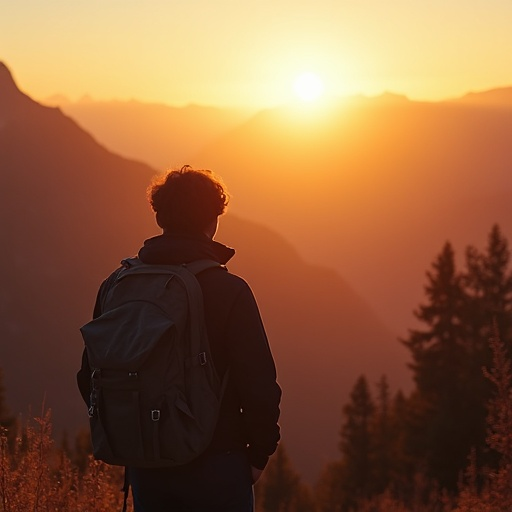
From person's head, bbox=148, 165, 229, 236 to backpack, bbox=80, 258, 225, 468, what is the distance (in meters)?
0.23

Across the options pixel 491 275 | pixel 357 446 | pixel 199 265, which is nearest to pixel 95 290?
pixel 357 446

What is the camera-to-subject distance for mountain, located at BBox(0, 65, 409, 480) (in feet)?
436

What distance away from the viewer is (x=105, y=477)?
471cm

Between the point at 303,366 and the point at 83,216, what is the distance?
55252 millimetres

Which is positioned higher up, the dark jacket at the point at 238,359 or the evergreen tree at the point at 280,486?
the evergreen tree at the point at 280,486

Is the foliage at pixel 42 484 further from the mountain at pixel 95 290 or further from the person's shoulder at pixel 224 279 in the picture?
the mountain at pixel 95 290

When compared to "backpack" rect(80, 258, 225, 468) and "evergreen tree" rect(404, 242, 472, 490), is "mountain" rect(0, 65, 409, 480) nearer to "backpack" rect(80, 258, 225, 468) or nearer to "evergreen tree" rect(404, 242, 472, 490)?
"evergreen tree" rect(404, 242, 472, 490)

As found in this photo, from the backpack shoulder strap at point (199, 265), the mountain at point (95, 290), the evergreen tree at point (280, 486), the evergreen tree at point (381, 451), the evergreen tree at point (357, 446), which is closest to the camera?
the backpack shoulder strap at point (199, 265)

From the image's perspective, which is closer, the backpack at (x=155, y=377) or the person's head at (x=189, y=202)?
the backpack at (x=155, y=377)

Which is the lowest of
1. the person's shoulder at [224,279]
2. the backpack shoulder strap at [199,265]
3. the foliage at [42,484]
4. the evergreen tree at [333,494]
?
the foliage at [42,484]

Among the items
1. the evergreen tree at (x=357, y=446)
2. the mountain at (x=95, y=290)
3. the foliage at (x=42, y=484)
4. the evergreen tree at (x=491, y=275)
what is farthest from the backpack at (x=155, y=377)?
the mountain at (x=95, y=290)

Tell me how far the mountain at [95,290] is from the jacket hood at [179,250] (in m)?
115

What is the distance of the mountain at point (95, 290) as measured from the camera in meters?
133

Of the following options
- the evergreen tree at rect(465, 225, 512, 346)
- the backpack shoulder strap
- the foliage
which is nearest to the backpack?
the backpack shoulder strap
